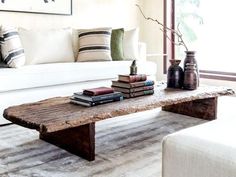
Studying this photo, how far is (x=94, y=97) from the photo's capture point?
6.97 feet

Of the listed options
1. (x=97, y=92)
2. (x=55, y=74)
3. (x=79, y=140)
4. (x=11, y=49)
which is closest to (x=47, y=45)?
(x=11, y=49)

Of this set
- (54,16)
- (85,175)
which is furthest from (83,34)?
(85,175)

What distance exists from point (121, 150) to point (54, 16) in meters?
2.56

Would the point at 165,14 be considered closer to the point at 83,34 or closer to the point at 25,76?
the point at 83,34

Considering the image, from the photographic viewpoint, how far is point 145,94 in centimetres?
249

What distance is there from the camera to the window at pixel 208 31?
4.58 meters

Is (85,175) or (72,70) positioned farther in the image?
(72,70)

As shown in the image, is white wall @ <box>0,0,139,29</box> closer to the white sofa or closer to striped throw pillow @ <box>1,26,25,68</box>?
striped throw pillow @ <box>1,26,25,68</box>

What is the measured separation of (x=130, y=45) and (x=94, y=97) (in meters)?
2.16

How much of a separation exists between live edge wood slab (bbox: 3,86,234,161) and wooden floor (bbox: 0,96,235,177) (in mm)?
84

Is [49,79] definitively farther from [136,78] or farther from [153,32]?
[153,32]

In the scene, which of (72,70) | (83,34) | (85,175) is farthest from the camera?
(83,34)

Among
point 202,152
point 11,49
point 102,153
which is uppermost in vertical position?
point 11,49

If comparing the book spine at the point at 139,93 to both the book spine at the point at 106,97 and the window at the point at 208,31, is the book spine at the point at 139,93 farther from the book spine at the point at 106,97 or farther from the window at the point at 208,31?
the window at the point at 208,31
